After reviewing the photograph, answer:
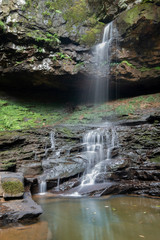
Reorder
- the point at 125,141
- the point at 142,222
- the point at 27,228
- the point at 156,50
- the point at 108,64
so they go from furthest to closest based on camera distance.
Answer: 1. the point at 108,64
2. the point at 156,50
3. the point at 125,141
4. the point at 142,222
5. the point at 27,228

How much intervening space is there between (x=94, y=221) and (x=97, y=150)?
4.77m

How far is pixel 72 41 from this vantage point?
44.2 feet

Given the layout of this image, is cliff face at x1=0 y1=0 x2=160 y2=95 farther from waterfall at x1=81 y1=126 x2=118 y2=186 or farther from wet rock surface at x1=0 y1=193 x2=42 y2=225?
wet rock surface at x1=0 y1=193 x2=42 y2=225

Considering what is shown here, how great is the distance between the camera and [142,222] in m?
3.42

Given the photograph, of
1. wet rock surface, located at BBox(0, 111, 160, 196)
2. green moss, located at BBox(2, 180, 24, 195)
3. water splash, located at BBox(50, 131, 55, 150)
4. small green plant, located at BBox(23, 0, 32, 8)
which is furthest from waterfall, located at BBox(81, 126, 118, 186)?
small green plant, located at BBox(23, 0, 32, 8)

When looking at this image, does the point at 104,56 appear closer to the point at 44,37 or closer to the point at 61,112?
the point at 44,37

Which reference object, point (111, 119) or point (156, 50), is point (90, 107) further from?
point (156, 50)

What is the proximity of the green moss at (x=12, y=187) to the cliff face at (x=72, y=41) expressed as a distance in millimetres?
10029

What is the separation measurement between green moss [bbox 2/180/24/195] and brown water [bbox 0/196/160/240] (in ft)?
2.83

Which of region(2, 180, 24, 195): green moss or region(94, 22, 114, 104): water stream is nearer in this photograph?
region(2, 180, 24, 195): green moss

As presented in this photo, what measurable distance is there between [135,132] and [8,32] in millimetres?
10678

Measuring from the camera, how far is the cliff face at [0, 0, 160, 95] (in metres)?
11.8

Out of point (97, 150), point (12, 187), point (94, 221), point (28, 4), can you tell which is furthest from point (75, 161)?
point (28, 4)

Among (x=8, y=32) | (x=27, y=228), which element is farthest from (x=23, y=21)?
(x=27, y=228)
